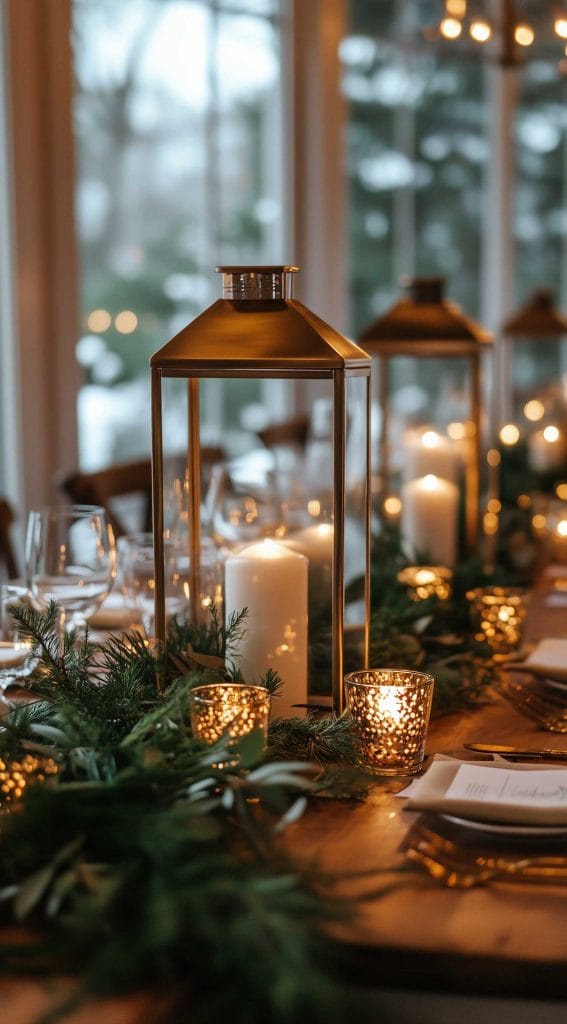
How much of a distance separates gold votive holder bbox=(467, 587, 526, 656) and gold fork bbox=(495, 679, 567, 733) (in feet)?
0.33

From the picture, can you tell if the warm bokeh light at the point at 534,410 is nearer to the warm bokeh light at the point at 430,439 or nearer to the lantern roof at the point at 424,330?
the warm bokeh light at the point at 430,439

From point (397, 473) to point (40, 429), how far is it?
1.25m

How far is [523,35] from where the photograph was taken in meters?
3.21

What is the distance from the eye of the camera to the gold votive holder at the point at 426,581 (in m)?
1.82

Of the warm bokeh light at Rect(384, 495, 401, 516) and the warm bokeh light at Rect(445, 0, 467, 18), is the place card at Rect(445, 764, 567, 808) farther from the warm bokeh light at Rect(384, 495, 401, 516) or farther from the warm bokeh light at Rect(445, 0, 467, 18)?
the warm bokeh light at Rect(445, 0, 467, 18)

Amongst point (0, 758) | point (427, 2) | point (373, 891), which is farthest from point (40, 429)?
point (427, 2)

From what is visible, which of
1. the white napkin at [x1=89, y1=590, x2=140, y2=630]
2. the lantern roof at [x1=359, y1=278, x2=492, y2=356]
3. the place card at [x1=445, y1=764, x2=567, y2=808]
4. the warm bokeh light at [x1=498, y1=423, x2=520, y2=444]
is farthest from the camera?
the warm bokeh light at [x1=498, y1=423, x2=520, y2=444]

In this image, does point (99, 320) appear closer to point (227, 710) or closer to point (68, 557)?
point (68, 557)

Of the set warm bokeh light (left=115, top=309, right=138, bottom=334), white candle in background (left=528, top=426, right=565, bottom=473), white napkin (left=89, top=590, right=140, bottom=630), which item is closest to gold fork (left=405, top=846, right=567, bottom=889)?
white napkin (left=89, top=590, right=140, bottom=630)

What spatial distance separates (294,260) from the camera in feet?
16.8

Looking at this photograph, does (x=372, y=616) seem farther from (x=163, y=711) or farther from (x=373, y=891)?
(x=373, y=891)

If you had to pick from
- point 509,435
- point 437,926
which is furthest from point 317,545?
point 509,435

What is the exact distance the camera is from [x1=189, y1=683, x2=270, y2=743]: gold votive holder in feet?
3.78

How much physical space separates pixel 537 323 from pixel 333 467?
2.58 metres
